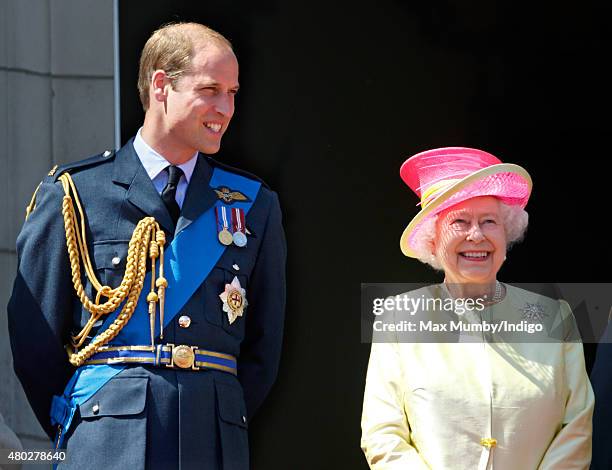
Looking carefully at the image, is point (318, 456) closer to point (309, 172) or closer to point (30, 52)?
point (309, 172)

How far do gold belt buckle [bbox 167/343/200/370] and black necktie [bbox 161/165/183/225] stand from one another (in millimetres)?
413

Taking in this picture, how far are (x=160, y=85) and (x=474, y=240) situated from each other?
41.4 inches

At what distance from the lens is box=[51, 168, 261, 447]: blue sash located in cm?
457

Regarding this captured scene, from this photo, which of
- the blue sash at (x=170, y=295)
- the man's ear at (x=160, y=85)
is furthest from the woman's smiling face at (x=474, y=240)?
the man's ear at (x=160, y=85)

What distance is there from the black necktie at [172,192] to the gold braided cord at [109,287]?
0.09 metres

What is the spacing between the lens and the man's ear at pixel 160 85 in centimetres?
479

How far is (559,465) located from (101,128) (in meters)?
2.21

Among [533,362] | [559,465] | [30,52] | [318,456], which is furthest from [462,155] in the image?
[30,52]

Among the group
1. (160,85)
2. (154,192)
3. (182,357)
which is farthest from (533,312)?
(160,85)

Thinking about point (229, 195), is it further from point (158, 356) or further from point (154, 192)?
point (158, 356)

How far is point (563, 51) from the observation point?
582 cm

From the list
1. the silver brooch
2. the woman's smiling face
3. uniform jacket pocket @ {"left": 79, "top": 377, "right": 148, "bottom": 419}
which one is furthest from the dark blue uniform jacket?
the silver brooch

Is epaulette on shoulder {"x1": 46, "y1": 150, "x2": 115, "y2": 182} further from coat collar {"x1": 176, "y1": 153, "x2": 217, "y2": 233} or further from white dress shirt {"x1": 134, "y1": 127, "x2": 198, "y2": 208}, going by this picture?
coat collar {"x1": 176, "y1": 153, "x2": 217, "y2": 233}

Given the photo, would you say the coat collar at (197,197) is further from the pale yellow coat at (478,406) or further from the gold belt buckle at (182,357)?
the pale yellow coat at (478,406)
